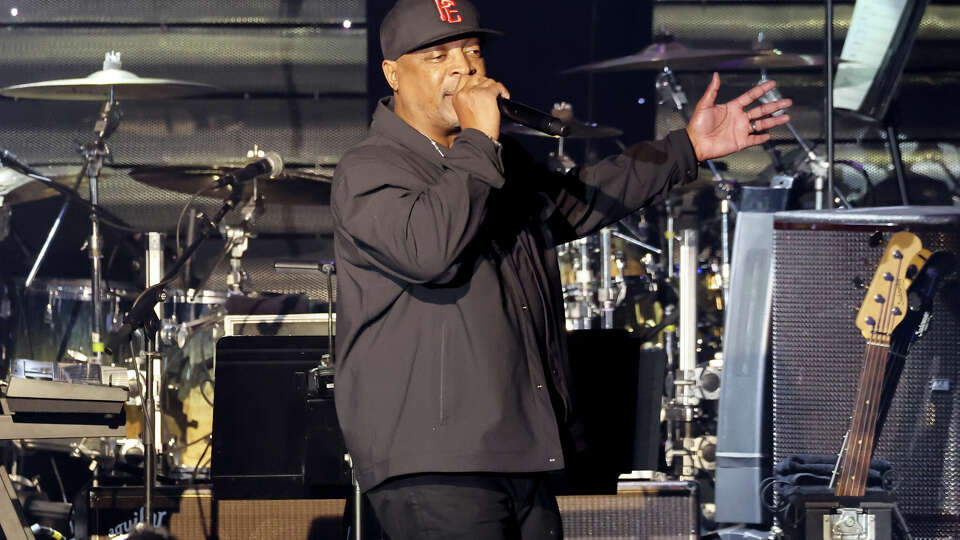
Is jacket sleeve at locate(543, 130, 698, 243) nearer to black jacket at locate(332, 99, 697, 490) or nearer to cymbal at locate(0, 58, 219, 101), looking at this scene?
black jacket at locate(332, 99, 697, 490)

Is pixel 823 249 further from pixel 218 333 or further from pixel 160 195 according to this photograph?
pixel 160 195

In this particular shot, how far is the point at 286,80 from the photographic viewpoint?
668 centimetres

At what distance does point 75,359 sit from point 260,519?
225 centimetres

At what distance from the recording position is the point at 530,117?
8.10 ft

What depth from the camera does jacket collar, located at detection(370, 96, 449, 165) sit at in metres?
2.58

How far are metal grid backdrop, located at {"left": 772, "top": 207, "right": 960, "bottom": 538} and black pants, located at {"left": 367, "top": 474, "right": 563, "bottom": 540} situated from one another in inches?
60.7

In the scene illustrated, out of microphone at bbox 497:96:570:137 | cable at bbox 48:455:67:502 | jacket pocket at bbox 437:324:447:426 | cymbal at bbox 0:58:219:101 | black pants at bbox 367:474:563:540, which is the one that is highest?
cymbal at bbox 0:58:219:101

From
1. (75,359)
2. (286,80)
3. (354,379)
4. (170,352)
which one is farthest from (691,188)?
(354,379)

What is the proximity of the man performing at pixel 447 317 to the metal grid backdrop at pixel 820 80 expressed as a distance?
4503 millimetres

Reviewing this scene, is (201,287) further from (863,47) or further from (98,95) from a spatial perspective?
(863,47)

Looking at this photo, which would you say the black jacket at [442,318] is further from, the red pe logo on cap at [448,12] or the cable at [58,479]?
the cable at [58,479]

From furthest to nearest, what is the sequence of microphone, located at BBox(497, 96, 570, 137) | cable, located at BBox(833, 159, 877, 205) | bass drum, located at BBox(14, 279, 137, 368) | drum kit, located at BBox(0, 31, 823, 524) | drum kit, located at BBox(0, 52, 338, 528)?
cable, located at BBox(833, 159, 877, 205)
bass drum, located at BBox(14, 279, 137, 368)
drum kit, located at BBox(0, 31, 823, 524)
drum kit, located at BBox(0, 52, 338, 528)
microphone, located at BBox(497, 96, 570, 137)

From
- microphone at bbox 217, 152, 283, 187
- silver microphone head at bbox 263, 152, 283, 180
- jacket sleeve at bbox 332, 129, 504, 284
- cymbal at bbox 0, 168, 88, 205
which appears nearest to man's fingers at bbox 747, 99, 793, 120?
jacket sleeve at bbox 332, 129, 504, 284

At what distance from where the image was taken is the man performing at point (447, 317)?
7.56 ft
